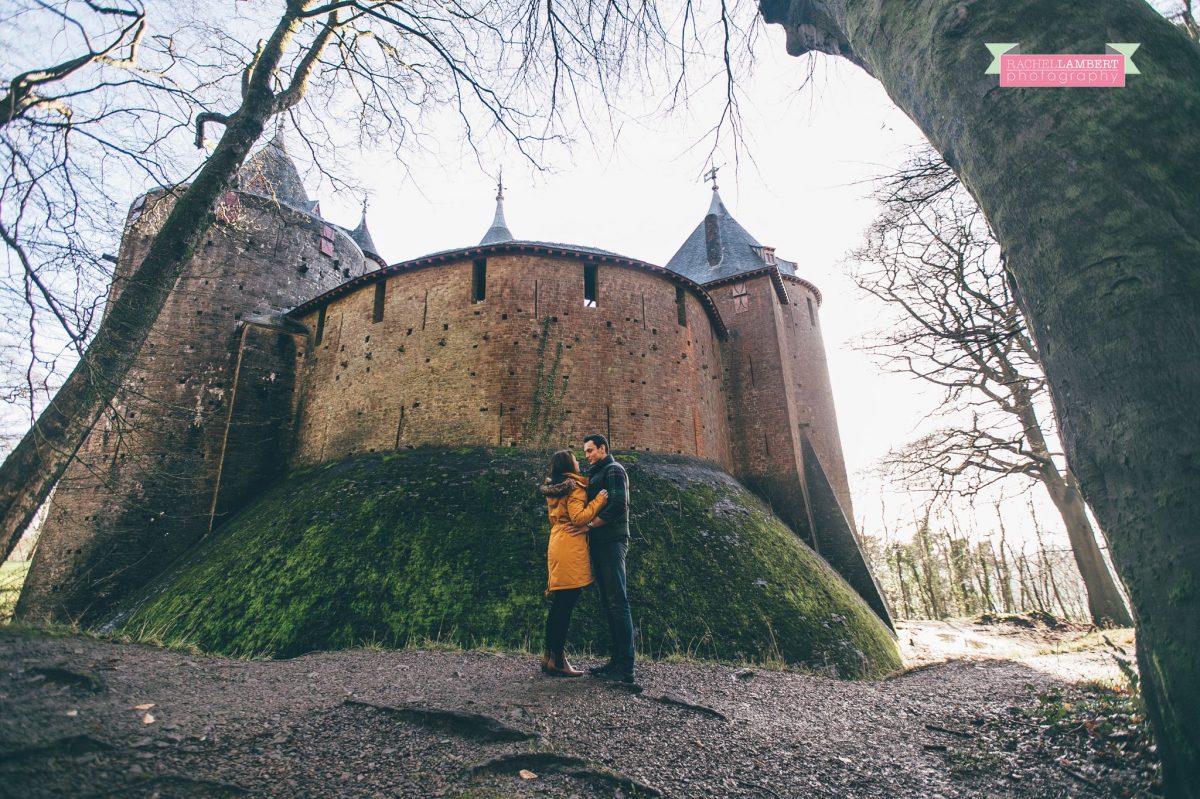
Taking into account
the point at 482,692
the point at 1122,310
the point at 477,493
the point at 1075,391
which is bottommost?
the point at 482,692

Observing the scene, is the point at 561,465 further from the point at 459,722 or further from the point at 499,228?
the point at 499,228

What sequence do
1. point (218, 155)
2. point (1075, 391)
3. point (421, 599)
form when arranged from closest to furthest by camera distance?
1. point (1075, 391)
2. point (218, 155)
3. point (421, 599)

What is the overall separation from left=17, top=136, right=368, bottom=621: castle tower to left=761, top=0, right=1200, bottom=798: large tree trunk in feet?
38.7

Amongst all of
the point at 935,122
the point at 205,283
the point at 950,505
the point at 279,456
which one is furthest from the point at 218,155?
the point at 950,505

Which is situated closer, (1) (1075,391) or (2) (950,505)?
(1) (1075,391)

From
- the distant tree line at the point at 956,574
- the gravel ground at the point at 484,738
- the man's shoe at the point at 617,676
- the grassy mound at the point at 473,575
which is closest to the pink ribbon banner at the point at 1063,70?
the gravel ground at the point at 484,738

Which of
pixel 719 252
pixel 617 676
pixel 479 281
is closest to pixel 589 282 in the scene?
pixel 479 281

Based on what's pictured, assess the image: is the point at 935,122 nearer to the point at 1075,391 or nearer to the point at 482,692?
the point at 1075,391

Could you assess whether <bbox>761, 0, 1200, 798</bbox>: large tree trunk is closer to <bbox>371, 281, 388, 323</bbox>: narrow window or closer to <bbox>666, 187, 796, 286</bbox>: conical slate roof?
<bbox>371, 281, 388, 323</bbox>: narrow window

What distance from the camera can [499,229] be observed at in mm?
23078

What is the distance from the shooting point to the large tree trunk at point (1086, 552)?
13789 mm

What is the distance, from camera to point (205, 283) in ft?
45.0

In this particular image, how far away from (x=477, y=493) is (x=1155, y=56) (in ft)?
31.1

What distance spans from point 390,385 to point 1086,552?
60.7 ft
